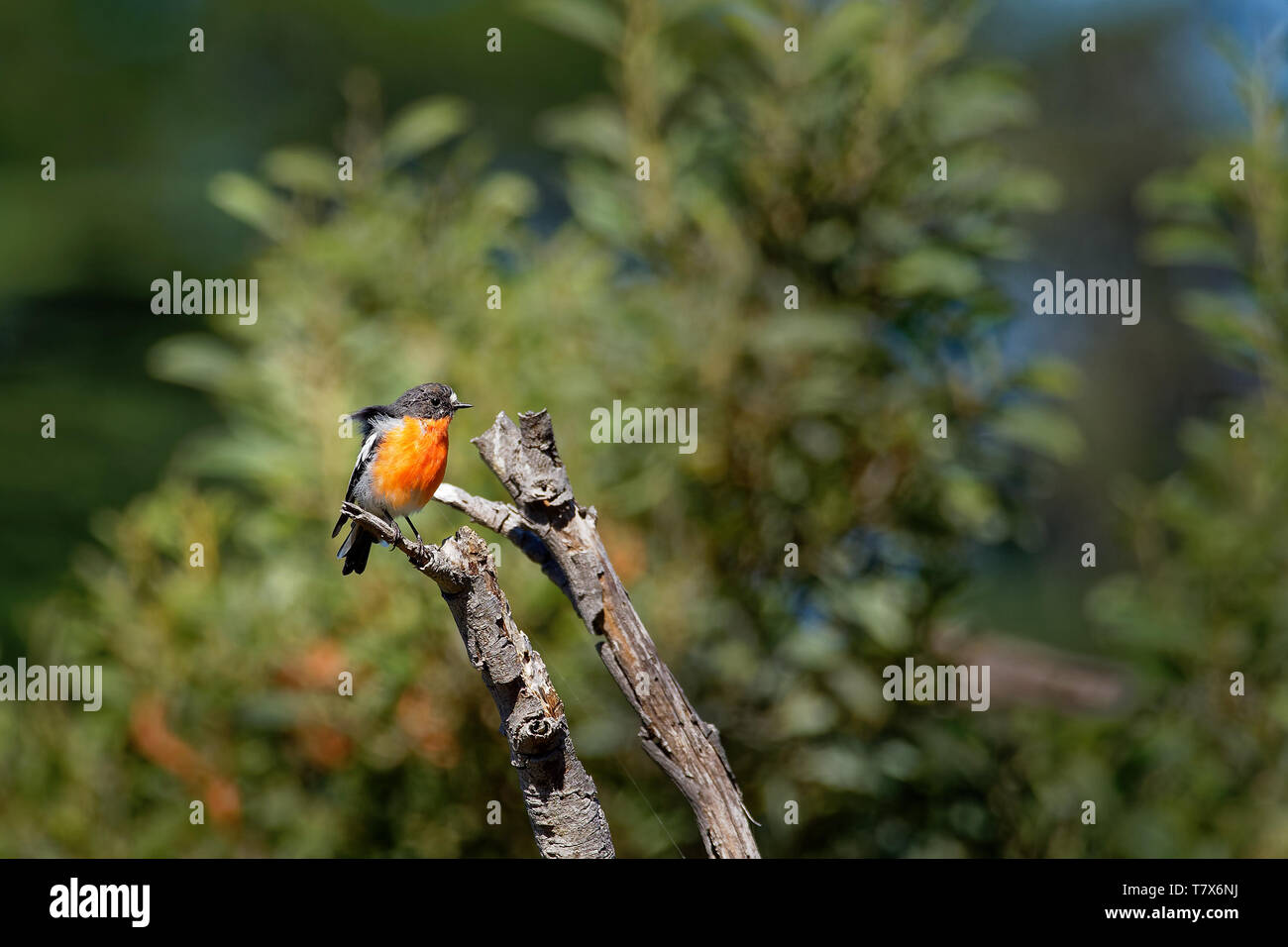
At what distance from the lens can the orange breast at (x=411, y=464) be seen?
10.5 feet

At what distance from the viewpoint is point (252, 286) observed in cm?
516

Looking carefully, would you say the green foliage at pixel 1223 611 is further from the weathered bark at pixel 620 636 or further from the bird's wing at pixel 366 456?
the bird's wing at pixel 366 456

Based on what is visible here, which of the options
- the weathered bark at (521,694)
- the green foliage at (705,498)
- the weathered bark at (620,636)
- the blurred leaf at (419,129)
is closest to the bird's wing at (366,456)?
the green foliage at (705,498)

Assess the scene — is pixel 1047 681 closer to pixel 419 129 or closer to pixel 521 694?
pixel 419 129

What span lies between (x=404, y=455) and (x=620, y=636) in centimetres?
99

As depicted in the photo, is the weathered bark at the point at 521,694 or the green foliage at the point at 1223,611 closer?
the weathered bark at the point at 521,694

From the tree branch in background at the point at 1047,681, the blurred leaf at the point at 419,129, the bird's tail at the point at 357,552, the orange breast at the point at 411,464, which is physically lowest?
the tree branch in background at the point at 1047,681

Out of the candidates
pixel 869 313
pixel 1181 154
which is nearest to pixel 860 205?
pixel 869 313

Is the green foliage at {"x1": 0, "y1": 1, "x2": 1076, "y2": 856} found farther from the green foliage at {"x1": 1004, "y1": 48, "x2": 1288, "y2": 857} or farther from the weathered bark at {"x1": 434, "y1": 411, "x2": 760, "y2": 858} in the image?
the weathered bark at {"x1": 434, "y1": 411, "x2": 760, "y2": 858}

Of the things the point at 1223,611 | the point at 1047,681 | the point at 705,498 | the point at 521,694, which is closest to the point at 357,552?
the point at 705,498

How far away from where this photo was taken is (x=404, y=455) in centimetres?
324

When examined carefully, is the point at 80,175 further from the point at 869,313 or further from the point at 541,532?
the point at 541,532

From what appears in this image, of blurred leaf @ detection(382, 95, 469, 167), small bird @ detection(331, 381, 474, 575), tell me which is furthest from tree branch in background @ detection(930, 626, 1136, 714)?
blurred leaf @ detection(382, 95, 469, 167)
